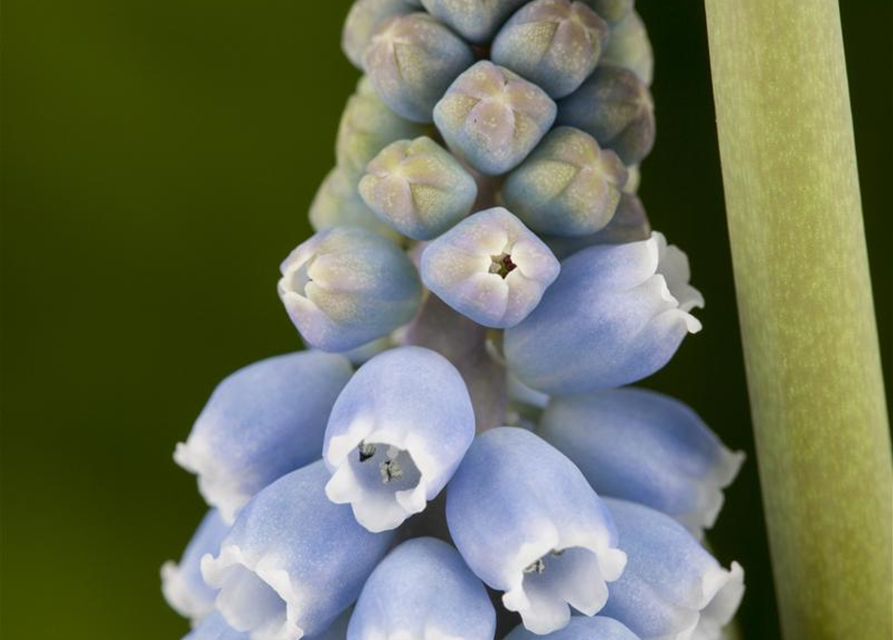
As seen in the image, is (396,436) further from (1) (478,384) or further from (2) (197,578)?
(2) (197,578)

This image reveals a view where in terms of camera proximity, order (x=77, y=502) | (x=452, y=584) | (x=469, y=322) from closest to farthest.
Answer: (x=452, y=584) < (x=469, y=322) < (x=77, y=502)

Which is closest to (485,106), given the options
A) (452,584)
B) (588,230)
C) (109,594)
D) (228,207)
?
(588,230)

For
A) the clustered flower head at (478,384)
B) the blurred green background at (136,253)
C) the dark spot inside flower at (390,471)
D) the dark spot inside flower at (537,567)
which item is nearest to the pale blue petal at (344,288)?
the clustered flower head at (478,384)

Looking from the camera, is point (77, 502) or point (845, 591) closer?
point (845, 591)

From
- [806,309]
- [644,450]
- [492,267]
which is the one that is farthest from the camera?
[644,450]

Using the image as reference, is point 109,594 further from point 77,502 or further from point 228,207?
point 228,207

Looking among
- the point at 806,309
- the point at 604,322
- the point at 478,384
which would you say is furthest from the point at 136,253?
the point at 806,309

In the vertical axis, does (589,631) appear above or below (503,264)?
below
